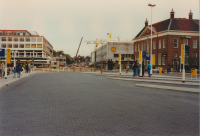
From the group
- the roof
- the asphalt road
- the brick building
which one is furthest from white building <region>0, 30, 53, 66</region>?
the asphalt road

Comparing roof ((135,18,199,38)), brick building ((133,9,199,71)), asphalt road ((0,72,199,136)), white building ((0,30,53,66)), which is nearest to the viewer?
asphalt road ((0,72,199,136))

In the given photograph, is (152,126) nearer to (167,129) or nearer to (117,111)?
(167,129)

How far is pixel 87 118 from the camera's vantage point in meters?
5.74

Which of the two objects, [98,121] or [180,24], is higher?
[180,24]

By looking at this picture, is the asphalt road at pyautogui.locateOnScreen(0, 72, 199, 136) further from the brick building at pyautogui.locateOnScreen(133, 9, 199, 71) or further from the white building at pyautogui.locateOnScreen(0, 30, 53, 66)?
the white building at pyautogui.locateOnScreen(0, 30, 53, 66)

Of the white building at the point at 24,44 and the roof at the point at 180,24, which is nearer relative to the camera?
the roof at the point at 180,24

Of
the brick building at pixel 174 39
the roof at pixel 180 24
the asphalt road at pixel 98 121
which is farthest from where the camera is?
the roof at pixel 180 24

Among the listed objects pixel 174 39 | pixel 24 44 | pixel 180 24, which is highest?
pixel 24 44

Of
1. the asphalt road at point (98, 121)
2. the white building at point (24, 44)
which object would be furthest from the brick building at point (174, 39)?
the white building at point (24, 44)

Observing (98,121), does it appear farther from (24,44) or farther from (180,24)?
(24,44)

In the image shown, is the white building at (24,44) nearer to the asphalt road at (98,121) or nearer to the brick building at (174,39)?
the brick building at (174,39)

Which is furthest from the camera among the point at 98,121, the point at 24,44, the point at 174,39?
the point at 24,44

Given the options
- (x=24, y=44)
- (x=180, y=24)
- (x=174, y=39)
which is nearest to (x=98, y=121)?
(x=174, y=39)

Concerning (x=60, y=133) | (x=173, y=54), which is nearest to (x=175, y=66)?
(x=173, y=54)
